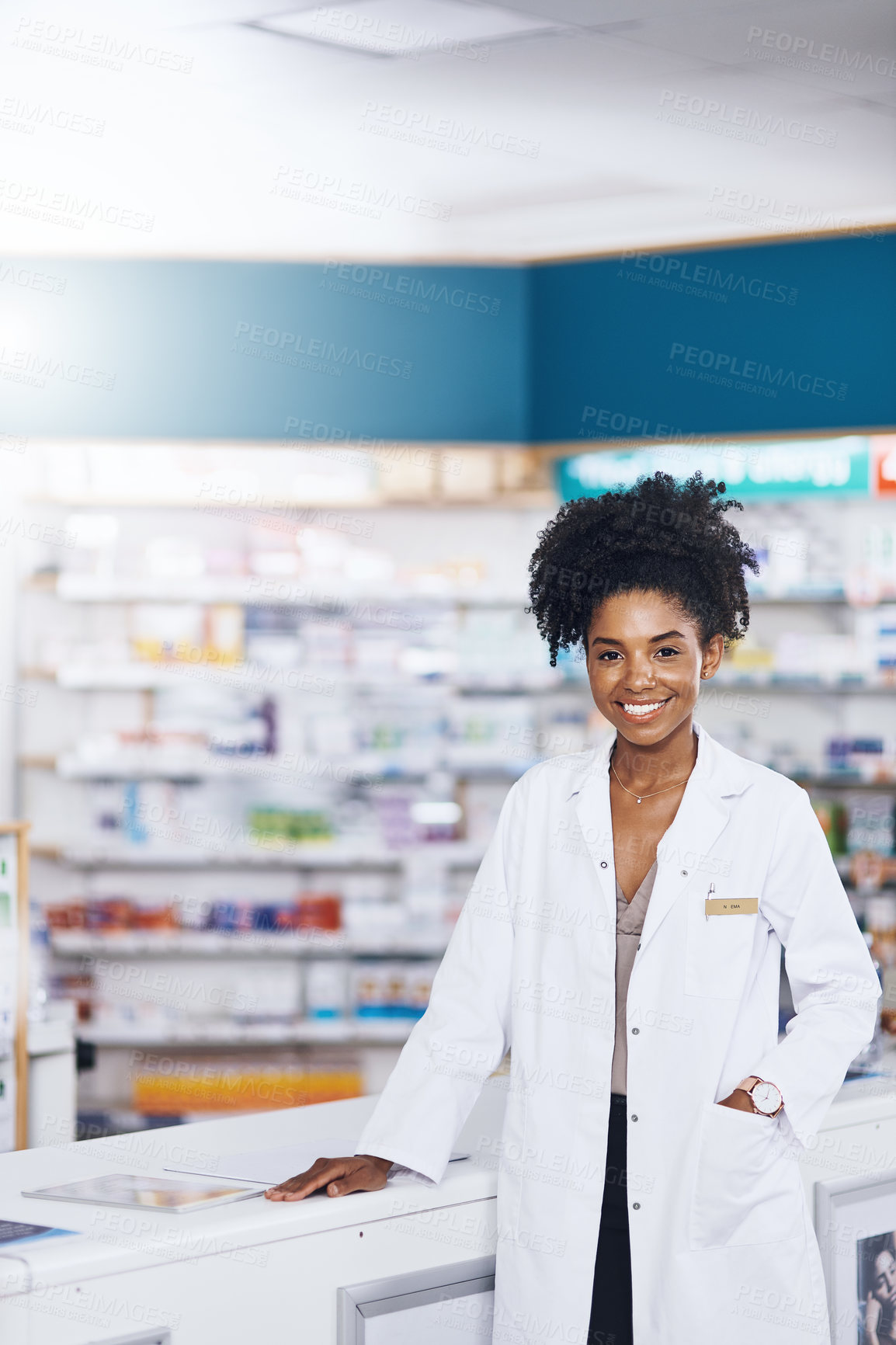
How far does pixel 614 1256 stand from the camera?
189 centimetres

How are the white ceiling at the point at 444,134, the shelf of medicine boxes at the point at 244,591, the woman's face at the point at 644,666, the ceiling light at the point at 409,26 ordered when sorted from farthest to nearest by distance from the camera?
the shelf of medicine boxes at the point at 244,591 → the white ceiling at the point at 444,134 → the ceiling light at the point at 409,26 → the woman's face at the point at 644,666

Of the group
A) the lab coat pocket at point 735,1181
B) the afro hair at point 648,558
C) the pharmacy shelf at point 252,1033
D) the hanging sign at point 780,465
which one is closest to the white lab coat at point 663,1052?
the lab coat pocket at point 735,1181

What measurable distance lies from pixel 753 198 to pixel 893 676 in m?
1.85

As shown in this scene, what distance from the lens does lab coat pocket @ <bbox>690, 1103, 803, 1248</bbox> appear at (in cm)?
180

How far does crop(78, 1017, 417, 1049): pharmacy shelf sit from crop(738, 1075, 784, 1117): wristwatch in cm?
392

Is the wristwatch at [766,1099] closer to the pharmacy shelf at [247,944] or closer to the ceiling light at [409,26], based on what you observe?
the ceiling light at [409,26]

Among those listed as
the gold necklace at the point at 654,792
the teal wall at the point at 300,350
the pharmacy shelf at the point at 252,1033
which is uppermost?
the teal wall at the point at 300,350

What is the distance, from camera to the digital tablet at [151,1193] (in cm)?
184

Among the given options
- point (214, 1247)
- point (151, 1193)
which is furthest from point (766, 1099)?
point (151, 1193)

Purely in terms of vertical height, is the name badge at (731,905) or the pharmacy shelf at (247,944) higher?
the name badge at (731,905)

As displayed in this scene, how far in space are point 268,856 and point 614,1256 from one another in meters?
3.93

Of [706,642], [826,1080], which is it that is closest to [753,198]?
[706,642]

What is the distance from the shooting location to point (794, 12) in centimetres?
375

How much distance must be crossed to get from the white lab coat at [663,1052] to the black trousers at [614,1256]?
0.10 feet
